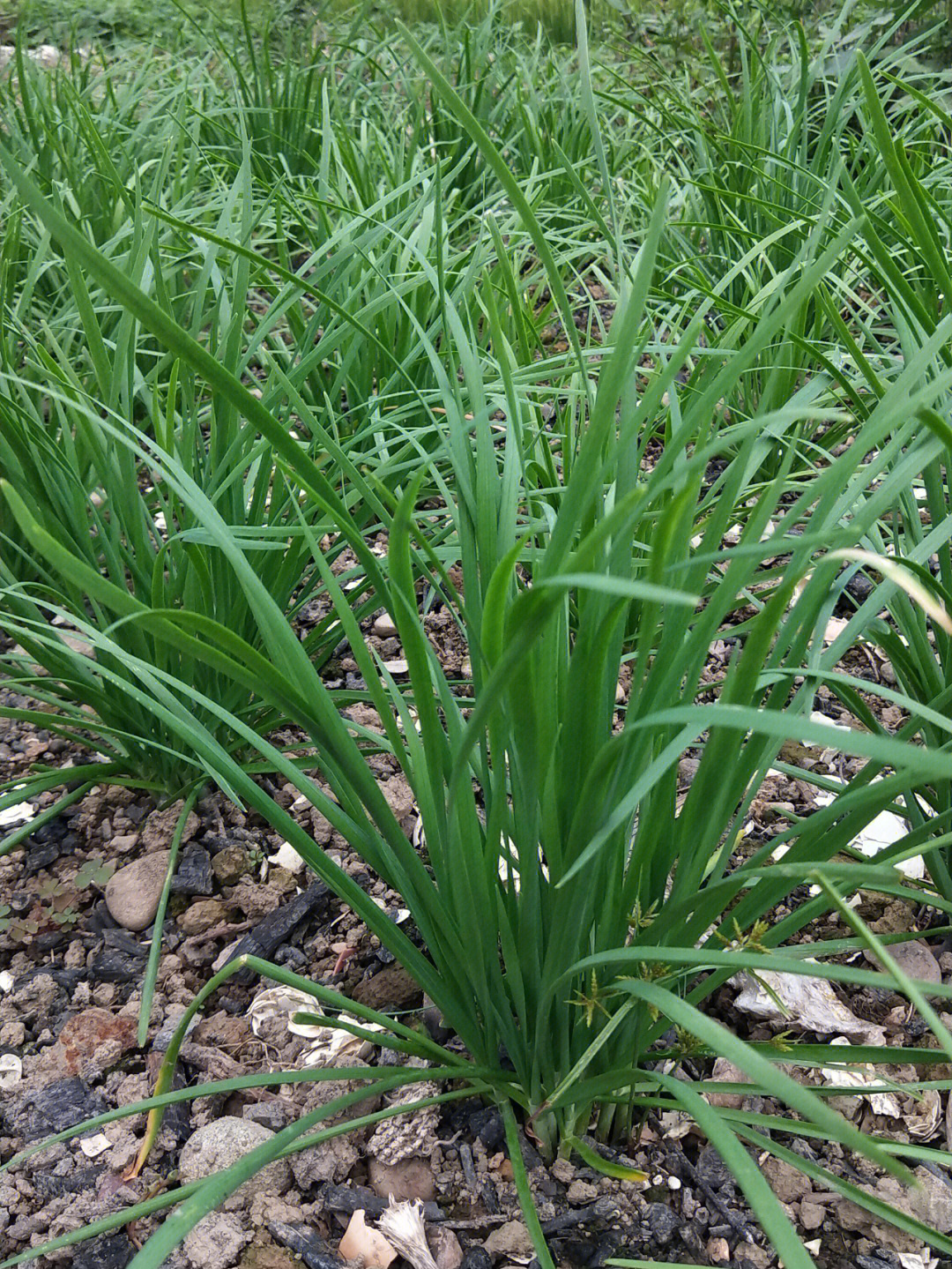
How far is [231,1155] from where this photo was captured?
32.5 inches

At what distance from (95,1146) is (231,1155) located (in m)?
0.14

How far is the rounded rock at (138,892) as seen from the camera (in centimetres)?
109

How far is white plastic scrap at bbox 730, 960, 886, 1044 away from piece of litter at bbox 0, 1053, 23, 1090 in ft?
2.20

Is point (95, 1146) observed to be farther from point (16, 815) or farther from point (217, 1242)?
point (16, 815)

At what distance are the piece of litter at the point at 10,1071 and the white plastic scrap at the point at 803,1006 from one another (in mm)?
672

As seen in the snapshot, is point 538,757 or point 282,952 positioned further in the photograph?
point 282,952

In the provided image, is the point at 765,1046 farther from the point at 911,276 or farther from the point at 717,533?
the point at 911,276

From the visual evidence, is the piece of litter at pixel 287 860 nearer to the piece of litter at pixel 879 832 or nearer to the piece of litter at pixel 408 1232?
the piece of litter at pixel 408 1232

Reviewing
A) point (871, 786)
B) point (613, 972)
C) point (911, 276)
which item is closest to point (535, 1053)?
point (613, 972)

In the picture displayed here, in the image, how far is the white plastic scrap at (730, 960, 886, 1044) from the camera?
922mm

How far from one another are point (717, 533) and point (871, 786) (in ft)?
0.65

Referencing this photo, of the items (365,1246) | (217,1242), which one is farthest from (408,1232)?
(217,1242)

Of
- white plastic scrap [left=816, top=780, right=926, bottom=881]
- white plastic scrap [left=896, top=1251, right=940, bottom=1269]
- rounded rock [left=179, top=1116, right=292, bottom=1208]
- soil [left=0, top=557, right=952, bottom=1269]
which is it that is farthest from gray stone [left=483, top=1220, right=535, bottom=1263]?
white plastic scrap [left=816, top=780, right=926, bottom=881]

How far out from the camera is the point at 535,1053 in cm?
74
